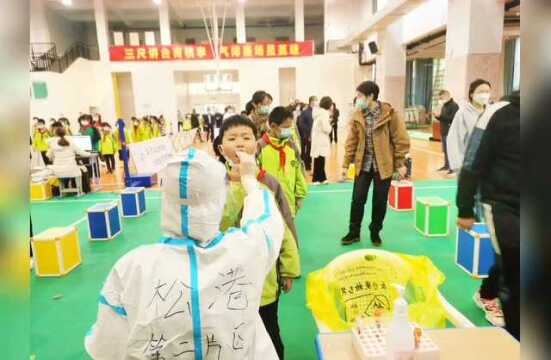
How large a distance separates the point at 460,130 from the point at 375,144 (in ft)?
5.46

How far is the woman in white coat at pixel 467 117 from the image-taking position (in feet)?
13.8

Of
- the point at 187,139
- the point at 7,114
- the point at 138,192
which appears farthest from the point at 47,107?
the point at 7,114

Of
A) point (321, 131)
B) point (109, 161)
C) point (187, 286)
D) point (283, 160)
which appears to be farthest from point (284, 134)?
point (109, 161)

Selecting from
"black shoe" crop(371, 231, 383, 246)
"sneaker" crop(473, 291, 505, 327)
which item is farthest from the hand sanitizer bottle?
"black shoe" crop(371, 231, 383, 246)

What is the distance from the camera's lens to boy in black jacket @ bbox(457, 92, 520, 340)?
1478 millimetres

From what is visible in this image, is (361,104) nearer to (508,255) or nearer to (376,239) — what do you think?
(376,239)

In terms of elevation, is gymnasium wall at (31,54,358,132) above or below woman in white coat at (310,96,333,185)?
above

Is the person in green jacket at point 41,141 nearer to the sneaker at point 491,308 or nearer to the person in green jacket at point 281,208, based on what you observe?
the person in green jacket at point 281,208

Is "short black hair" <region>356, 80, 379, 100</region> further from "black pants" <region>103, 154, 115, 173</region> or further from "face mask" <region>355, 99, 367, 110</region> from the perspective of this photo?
"black pants" <region>103, 154, 115, 173</region>

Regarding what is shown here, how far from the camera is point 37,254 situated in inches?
134

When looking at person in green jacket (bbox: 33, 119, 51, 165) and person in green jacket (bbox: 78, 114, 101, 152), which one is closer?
person in green jacket (bbox: 78, 114, 101, 152)

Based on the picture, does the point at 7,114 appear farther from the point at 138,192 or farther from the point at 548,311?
the point at 138,192

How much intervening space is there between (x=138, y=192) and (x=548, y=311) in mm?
5427

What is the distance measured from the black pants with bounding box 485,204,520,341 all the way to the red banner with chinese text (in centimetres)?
1524
